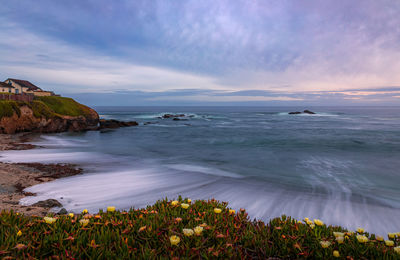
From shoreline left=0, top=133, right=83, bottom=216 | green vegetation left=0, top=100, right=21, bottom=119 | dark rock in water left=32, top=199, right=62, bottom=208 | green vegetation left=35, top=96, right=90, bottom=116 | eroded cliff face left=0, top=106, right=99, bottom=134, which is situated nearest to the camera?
shoreline left=0, top=133, right=83, bottom=216

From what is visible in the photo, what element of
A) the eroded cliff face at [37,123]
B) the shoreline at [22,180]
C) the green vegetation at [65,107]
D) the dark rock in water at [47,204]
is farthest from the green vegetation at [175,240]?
the green vegetation at [65,107]

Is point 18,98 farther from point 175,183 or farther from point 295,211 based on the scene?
point 295,211

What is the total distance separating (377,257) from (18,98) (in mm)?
39416

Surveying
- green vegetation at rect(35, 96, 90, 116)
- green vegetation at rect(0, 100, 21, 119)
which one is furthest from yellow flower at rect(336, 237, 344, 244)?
green vegetation at rect(35, 96, 90, 116)

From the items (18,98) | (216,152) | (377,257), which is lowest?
(216,152)

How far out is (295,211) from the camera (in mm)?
8312

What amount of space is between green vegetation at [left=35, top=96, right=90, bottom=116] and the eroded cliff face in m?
1.23

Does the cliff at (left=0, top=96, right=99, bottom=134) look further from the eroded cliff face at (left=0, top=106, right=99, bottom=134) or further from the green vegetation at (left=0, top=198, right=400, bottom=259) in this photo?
the green vegetation at (left=0, top=198, right=400, bottom=259)

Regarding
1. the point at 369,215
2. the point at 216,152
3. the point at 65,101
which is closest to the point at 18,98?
the point at 65,101

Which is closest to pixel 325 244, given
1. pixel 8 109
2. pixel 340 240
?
pixel 340 240

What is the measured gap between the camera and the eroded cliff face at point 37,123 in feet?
82.0

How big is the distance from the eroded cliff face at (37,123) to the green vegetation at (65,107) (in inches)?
48.5

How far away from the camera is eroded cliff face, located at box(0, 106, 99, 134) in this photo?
82.0ft

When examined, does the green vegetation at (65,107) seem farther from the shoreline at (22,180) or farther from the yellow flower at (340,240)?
the yellow flower at (340,240)
